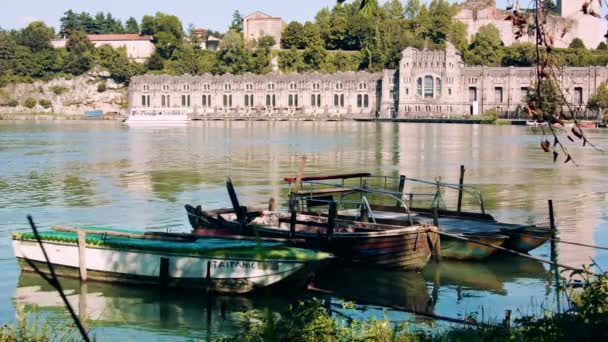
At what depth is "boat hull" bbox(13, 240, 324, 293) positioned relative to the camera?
16.4 meters

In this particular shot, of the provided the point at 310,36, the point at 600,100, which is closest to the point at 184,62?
the point at 310,36

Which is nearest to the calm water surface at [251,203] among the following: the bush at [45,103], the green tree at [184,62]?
the green tree at [184,62]

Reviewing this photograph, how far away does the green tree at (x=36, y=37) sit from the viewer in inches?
7338

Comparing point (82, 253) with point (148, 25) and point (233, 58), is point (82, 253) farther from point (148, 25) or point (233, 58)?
point (148, 25)

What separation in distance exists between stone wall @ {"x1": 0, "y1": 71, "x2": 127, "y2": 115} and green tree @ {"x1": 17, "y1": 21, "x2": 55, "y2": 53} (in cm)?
1388

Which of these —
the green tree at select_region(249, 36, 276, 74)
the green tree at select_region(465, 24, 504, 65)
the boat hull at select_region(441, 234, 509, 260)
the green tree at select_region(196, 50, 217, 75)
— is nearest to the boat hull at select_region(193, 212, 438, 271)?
the boat hull at select_region(441, 234, 509, 260)

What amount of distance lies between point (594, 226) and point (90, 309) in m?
15.4

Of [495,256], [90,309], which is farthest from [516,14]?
[495,256]

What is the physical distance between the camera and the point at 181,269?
16.9m

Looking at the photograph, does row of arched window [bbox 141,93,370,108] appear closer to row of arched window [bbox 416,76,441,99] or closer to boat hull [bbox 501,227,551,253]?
row of arched window [bbox 416,76,441,99]

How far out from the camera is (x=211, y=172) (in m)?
44.6

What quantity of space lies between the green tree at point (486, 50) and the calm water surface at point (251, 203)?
294ft

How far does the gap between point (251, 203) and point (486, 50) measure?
135 metres

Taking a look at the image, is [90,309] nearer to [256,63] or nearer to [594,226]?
[594,226]
